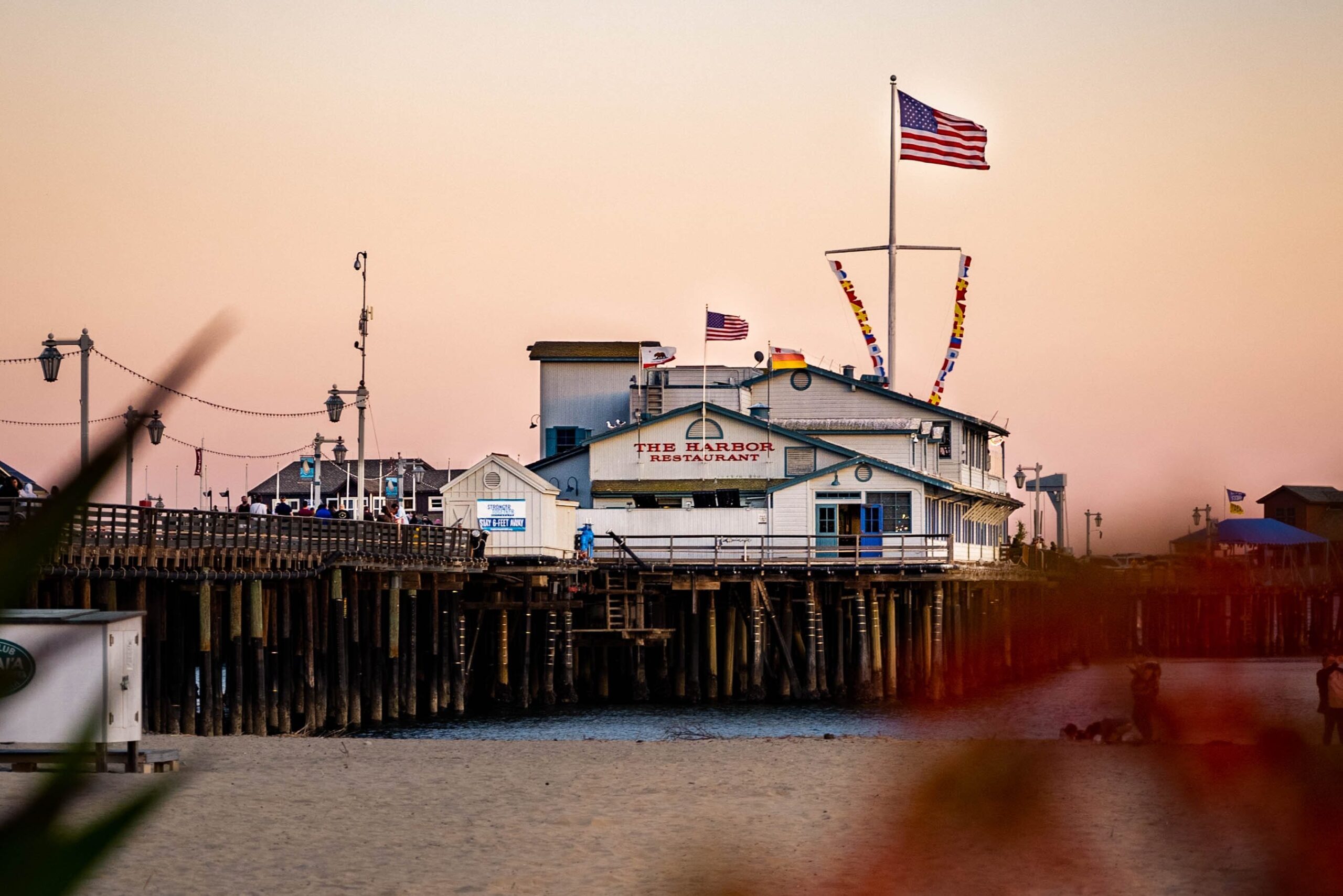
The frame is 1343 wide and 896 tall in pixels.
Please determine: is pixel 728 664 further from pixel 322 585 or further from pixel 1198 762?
pixel 1198 762

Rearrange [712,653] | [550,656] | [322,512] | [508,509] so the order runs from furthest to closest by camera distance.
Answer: [712,653] < [508,509] < [550,656] < [322,512]

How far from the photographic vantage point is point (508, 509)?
50.0 metres

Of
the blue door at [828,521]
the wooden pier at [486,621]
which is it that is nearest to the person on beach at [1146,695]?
the wooden pier at [486,621]

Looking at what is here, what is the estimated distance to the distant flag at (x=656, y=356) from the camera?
6372 centimetres

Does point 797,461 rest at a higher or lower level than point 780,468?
higher

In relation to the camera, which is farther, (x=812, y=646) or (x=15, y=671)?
(x=812, y=646)

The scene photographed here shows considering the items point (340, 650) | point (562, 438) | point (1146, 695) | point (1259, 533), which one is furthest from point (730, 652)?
point (1146, 695)

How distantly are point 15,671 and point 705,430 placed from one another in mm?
55383

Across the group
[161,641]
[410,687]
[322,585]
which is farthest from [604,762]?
[410,687]

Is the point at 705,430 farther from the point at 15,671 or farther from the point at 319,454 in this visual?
the point at 15,671

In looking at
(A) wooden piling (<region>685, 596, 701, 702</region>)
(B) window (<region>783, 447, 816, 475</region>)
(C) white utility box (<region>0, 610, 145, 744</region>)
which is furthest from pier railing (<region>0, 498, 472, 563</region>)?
(C) white utility box (<region>0, 610, 145, 744</region>)

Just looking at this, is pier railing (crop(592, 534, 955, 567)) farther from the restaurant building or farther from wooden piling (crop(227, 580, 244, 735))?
wooden piling (crop(227, 580, 244, 735))

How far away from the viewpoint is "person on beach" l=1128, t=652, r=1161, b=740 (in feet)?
6.01

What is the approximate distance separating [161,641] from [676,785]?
1408cm
